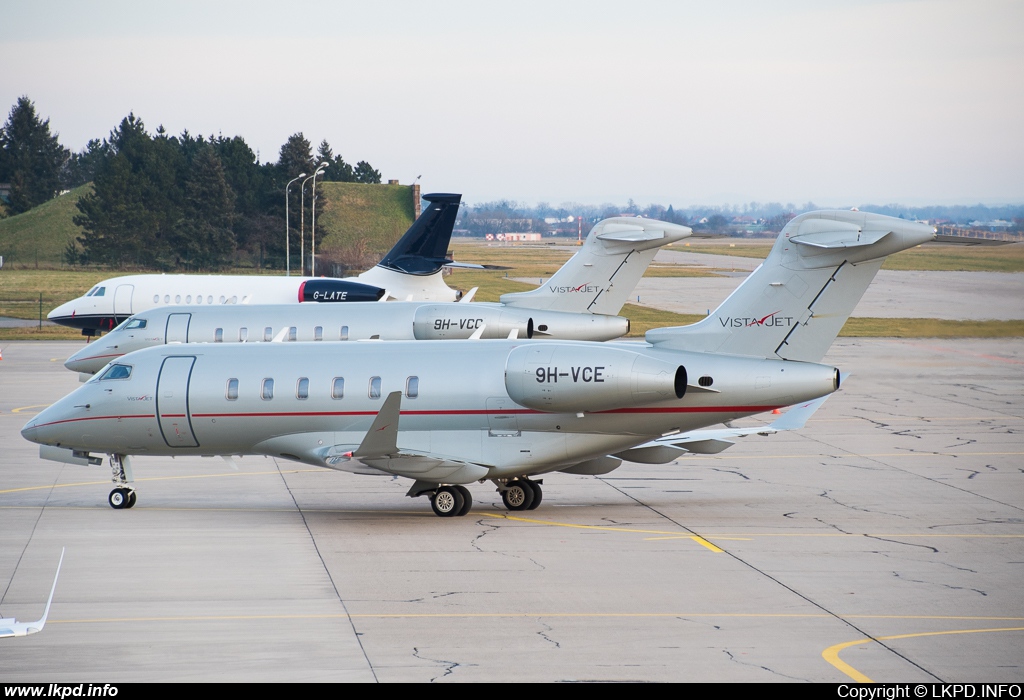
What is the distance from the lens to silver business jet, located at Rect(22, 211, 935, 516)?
61.9 ft

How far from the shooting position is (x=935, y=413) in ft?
107

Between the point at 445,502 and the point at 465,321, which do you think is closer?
the point at 445,502

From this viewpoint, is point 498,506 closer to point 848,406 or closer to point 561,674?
point 561,674

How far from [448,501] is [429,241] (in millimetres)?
23782

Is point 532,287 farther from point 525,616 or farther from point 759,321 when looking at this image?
point 525,616

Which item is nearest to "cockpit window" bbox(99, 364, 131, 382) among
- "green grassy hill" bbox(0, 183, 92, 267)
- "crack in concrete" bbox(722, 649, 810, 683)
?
"crack in concrete" bbox(722, 649, 810, 683)

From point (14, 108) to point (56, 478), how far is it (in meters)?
145

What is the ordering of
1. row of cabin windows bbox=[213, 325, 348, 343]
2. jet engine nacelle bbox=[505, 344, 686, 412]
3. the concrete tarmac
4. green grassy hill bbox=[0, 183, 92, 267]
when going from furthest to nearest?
green grassy hill bbox=[0, 183, 92, 267], row of cabin windows bbox=[213, 325, 348, 343], jet engine nacelle bbox=[505, 344, 686, 412], the concrete tarmac

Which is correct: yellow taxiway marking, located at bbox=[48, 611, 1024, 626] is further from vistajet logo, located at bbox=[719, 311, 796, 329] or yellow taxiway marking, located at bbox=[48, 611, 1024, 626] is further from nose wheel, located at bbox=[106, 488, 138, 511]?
nose wheel, located at bbox=[106, 488, 138, 511]

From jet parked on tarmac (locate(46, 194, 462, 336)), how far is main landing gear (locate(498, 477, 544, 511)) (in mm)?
21599

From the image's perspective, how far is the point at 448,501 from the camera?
1970 centimetres

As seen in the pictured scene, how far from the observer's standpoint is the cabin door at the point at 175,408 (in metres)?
20.2

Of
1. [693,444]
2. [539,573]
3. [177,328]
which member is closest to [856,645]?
[539,573]

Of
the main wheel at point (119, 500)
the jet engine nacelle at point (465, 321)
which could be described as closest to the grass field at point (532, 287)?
the jet engine nacelle at point (465, 321)
